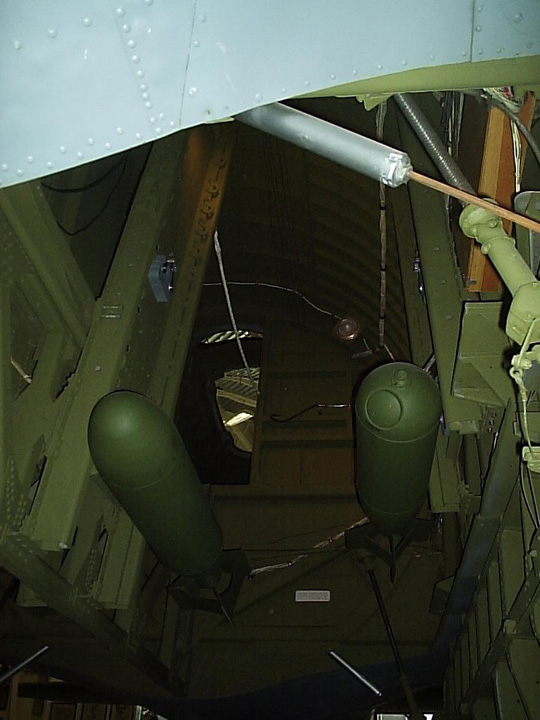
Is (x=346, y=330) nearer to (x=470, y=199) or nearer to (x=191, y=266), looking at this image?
(x=191, y=266)

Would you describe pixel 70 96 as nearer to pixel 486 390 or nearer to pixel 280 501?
pixel 486 390

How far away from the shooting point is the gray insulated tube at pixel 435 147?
2781 millimetres

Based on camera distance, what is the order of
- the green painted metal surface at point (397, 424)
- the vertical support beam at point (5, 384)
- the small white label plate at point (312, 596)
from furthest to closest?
the small white label plate at point (312, 596)
the green painted metal surface at point (397, 424)
the vertical support beam at point (5, 384)

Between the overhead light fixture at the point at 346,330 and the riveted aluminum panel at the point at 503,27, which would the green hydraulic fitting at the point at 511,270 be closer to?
the riveted aluminum panel at the point at 503,27

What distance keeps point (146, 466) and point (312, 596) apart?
425 centimetres

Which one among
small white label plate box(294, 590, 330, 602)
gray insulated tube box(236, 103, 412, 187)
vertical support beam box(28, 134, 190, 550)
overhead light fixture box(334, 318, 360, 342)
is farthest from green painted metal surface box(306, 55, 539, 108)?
small white label plate box(294, 590, 330, 602)

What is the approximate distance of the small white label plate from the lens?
299 inches

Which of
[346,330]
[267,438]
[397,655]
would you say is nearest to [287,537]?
[267,438]

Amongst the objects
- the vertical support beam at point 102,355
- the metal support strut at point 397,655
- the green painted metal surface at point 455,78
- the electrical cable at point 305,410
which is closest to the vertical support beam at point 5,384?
the vertical support beam at point 102,355

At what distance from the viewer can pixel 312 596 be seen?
7.62m

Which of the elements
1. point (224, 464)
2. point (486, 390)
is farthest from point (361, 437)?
point (224, 464)

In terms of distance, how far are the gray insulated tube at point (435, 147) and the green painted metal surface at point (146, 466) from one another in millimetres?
2458

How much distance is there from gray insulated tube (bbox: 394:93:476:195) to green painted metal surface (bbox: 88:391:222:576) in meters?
2.46

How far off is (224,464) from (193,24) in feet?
37.7
